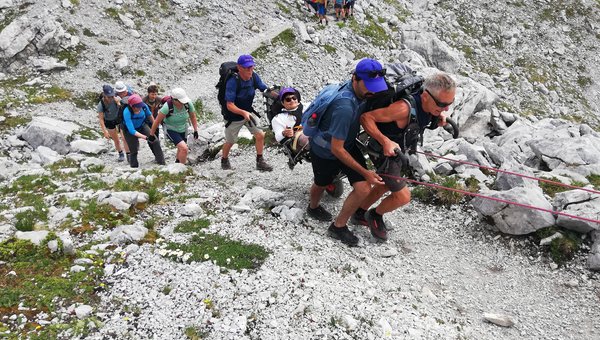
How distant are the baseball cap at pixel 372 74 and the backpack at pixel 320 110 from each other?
360 millimetres

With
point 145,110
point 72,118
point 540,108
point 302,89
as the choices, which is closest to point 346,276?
point 145,110

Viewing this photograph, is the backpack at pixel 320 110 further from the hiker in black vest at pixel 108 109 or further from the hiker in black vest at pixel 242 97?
the hiker in black vest at pixel 108 109

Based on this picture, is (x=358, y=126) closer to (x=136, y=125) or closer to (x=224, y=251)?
(x=224, y=251)

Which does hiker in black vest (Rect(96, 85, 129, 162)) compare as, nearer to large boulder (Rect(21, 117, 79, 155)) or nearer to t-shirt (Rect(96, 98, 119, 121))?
t-shirt (Rect(96, 98, 119, 121))

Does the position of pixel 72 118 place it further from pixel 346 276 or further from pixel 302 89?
pixel 346 276

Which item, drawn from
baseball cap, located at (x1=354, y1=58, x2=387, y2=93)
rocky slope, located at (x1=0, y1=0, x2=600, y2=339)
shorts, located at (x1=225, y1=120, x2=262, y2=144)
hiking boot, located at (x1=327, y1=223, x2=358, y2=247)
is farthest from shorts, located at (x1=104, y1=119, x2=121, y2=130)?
baseball cap, located at (x1=354, y1=58, x2=387, y2=93)

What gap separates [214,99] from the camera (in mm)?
21547

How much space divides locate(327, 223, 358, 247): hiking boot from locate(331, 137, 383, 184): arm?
1.30 metres

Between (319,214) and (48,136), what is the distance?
476 inches

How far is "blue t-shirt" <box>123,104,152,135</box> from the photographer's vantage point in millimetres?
11508

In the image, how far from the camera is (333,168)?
7734 millimetres

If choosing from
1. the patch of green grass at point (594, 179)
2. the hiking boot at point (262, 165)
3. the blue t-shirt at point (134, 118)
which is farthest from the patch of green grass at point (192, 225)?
the patch of green grass at point (594, 179)

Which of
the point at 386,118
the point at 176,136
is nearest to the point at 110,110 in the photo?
the point at 176,136

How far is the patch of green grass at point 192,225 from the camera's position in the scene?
7.98m
